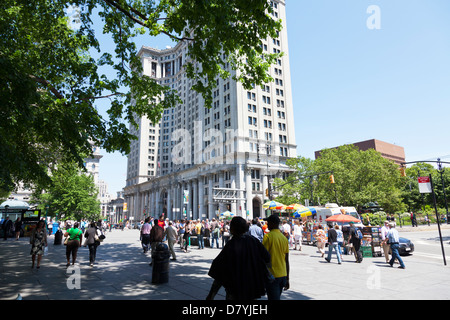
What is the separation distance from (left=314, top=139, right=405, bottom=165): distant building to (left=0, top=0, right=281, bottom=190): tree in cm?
10149

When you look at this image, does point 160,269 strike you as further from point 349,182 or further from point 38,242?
point 349,182

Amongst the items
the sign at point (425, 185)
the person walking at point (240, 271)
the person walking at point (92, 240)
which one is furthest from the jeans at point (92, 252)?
the sign at point (425, 185)

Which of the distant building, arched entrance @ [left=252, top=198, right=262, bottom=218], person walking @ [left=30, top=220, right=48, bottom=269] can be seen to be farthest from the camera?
the distant building

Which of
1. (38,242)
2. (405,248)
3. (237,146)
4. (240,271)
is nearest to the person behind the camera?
(240,271)

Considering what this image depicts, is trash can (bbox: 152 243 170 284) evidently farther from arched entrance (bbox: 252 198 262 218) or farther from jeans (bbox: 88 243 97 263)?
arched entrance (bbox: 252 198 262 218)

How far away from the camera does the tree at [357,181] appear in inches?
1770

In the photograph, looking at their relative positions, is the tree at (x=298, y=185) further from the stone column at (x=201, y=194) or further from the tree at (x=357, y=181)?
the stone column at (x=201, y=194)

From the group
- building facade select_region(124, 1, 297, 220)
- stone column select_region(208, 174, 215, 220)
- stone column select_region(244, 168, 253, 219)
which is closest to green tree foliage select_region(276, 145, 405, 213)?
stone column select_region(244, 168, 253, 219)

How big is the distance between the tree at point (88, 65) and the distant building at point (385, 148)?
333 ft

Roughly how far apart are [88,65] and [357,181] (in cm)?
4696

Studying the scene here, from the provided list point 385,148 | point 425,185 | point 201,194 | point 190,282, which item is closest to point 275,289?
point 190,282

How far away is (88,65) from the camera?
40.3ft

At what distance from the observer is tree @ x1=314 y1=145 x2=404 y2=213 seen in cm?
4497
